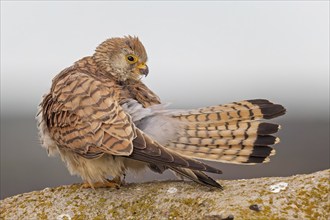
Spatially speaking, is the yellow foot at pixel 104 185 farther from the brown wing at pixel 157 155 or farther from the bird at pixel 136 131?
the brown wing at pixel 157 155

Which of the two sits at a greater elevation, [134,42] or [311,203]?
[134,42]

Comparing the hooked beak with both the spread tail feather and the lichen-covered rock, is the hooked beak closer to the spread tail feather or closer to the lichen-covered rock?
the spread tail feather

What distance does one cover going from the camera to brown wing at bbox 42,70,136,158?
6031 mm

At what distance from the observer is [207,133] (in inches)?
240

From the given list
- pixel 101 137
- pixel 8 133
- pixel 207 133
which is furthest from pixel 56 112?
pixel 8 133

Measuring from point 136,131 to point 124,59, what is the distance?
140 centimetres

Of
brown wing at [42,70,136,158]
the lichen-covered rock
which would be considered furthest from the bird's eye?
the lichen-covered rock

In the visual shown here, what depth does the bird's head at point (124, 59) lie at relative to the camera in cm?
720

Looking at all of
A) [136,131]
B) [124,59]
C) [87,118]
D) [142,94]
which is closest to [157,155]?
[136,131]

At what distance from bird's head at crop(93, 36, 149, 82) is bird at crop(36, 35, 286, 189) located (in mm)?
201

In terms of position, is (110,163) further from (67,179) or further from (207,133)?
(67,179)

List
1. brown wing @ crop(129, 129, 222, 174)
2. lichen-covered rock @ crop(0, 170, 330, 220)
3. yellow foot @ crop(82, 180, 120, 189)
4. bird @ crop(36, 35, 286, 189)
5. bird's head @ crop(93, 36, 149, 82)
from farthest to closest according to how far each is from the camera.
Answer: bird's head @ crop(93, 36, 149, 82), yellow foot @ crop(82, 180, 120, 189), bird @ crop(36, 35, 286, 189), brown wing @ crop(129, 129, 222, 174), lichen-covered rock @ crop(0, 170, 330, 220)

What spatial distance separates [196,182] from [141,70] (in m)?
1.66

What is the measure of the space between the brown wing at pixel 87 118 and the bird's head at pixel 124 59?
0.47 m
